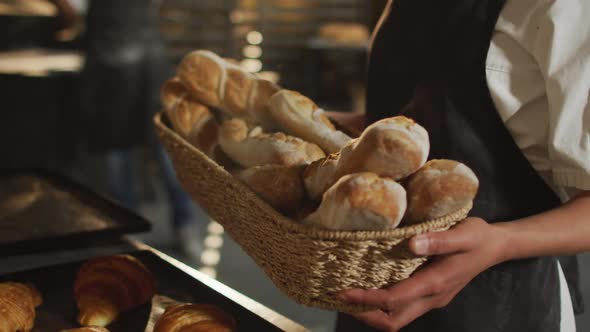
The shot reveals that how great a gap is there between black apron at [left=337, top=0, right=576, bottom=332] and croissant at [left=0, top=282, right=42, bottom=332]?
659 mm

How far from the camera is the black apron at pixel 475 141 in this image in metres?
1.03

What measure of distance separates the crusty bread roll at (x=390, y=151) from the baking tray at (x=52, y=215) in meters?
0.76

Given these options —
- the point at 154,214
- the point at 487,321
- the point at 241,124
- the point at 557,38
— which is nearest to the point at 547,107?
the point at 557,38

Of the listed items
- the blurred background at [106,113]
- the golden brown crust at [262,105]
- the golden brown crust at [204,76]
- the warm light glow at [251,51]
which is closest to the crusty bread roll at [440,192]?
Result: the golden brown crust at [262,105]

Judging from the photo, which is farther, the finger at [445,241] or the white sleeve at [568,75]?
the white sleeve at [568,75]

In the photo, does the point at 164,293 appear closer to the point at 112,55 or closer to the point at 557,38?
the point at 557,38

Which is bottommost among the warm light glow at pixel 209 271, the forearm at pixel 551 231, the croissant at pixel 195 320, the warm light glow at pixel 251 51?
the warm light glow at pixel 209 271

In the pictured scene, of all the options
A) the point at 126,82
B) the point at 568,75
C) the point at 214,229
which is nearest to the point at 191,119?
the point at 568,75

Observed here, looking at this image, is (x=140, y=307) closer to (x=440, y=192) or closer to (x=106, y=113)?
(x=440, y=192)

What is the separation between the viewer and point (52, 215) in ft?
4.86

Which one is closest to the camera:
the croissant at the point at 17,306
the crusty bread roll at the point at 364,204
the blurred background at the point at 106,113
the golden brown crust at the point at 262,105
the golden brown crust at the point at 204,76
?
the crusty bread roll at the point at 364,204

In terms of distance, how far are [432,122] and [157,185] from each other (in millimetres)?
3897

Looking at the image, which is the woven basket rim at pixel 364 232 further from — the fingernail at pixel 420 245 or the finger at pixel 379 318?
the finger at pixel 379 318

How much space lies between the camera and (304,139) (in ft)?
3.54
